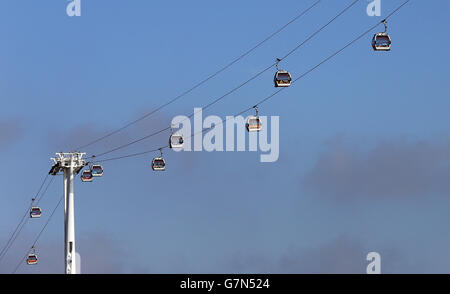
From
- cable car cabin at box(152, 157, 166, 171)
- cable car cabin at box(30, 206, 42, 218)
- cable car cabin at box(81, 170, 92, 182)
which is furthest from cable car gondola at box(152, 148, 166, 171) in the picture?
cable car cabin at box(30, 206, 42, 218)

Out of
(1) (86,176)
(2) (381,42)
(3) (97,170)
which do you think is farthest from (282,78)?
(1) (86,176)

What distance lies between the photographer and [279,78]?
4359cm

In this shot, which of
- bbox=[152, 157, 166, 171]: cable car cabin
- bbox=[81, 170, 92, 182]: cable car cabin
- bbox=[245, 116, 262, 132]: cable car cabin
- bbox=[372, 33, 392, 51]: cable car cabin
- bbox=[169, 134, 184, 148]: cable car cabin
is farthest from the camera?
bbox=[81, 170, 92, 182]: cable car cabin

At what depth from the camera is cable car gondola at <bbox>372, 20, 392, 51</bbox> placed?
41.1 metres

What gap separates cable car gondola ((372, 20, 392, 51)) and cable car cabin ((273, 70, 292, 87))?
388cm

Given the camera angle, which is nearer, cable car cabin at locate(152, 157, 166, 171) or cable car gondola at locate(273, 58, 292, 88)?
cable car gondola at locate(273, 58, 292, 88)

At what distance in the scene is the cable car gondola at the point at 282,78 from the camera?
43500 mm

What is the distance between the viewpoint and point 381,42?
4119 centimetres

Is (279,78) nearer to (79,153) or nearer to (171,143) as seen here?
(171,143)

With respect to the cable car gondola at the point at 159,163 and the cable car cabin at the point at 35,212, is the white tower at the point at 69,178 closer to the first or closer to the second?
the cable car cabin at the point at 35,212

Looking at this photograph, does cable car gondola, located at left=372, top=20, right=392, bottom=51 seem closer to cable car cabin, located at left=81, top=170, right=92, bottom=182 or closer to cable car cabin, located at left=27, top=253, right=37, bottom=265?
cable car cabin, located at left=81, top=170, right=92, bottom=182

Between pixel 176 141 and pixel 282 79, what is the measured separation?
7745mm

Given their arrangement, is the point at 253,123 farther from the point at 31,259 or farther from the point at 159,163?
the point at 31,259
